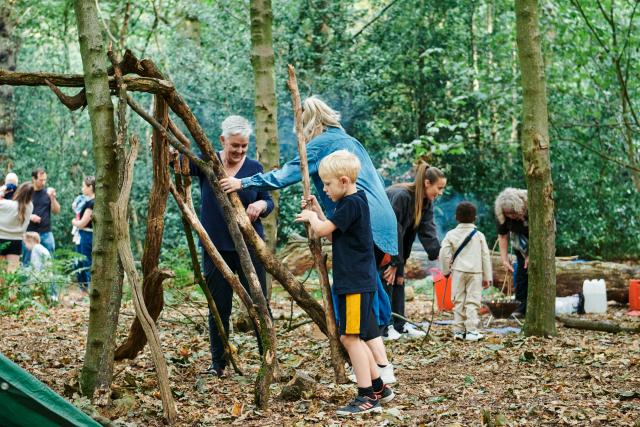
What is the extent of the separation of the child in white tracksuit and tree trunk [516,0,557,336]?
1075mm

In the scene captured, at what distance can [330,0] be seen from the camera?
59.6 ft

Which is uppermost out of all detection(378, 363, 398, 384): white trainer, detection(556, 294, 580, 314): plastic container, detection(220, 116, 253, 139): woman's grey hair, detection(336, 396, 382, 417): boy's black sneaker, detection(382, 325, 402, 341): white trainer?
detection(220, 116, 253, 139): woman's grey hair

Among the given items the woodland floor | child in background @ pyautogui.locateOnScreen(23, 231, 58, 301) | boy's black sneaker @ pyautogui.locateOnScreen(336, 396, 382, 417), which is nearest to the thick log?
the woodland floor

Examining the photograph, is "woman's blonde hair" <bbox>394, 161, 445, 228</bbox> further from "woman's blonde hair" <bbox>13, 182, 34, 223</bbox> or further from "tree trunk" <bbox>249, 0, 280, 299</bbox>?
"woman's blonde hair" <bbox>13, 182, 34, 223</bbox>

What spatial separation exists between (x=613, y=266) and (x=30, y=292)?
8.12 m

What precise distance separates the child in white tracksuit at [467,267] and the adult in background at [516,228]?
3.84 ft

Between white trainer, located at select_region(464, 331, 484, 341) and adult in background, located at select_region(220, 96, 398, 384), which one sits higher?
adult in background, located at select_region(220, 96, 398, 384)

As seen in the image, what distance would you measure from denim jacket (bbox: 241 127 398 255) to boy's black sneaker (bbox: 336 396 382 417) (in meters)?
1.07

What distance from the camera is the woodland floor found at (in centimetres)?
478

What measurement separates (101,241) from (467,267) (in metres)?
5.10

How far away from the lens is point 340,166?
4922 millimetres

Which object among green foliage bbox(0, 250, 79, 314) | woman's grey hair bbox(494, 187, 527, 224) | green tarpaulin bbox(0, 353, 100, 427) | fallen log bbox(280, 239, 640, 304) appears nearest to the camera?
green tarpaulin bbox(0, 353, 100, 427)

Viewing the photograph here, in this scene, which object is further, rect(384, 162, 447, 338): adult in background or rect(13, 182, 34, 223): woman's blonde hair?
rect(13, 182, 34, 223): woman's blonde hair

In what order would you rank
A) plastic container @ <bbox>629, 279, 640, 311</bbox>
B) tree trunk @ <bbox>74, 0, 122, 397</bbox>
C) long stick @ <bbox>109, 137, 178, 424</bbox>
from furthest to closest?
plastic container @ <bbox>629, 279, 640, 311</bbox>, tree trunk @ <bbox>74, 0, 122, 397</bbox>, long stick @ <bbox>109, 137, 178, 424</bbox>
